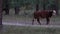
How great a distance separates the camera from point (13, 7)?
40031 millimetres

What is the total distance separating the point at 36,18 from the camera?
63.6ft

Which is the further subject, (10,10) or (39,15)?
(10,10)

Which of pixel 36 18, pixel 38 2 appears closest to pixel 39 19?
pixel 36 18

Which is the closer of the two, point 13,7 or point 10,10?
point 13,7

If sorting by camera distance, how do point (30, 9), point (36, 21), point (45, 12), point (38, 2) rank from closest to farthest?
point (45, 12) → point (36, 21) → point (38, 2) → point (30, 9)

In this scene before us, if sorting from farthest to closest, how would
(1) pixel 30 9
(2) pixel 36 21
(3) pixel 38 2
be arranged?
1. (1) pixel 30 9
2. (3) pixel 38 2
3. (2) pixel 36 21

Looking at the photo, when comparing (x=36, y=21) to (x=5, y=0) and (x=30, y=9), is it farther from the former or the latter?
(x=30, y=9)

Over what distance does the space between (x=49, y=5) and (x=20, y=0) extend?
4.77 metres

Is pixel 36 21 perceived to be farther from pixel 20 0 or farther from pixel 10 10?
pixel 10 10

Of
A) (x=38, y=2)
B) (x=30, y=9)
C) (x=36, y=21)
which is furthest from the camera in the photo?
(x=30, y=9)

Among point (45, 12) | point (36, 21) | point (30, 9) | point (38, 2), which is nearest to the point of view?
point (45, 12)

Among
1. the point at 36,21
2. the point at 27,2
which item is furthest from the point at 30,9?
the point at 36,21

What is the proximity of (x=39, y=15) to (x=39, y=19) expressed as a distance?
0.49m

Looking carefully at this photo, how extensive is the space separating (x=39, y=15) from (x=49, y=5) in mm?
20574
